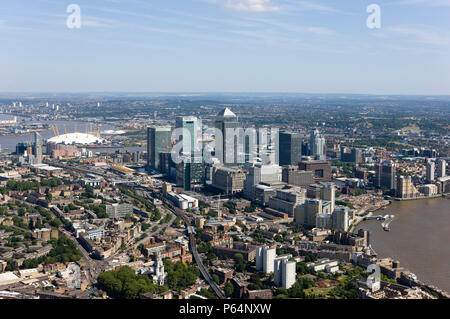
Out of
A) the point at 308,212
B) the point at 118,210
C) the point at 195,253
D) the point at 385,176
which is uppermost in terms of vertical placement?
the point at 385,176

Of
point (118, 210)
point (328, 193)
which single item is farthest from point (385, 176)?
point (118, 210)

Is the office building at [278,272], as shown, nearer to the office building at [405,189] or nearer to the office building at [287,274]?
the office building at [287,274]

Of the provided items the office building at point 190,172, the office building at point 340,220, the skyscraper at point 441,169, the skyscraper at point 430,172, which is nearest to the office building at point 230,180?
the office building at point 190,172

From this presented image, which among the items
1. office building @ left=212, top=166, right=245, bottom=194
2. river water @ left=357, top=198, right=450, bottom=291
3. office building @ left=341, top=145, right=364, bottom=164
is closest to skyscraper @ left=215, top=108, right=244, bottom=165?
office building @ left=212, top=166, right=245, bottom=194

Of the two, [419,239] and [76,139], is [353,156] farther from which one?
[76,139]

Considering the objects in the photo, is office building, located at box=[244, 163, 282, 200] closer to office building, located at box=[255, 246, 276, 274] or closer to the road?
the road
